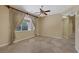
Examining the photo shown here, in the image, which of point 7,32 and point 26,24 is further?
point 7,32

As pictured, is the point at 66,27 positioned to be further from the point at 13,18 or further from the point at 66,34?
the point at 13,18

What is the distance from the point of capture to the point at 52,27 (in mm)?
2820

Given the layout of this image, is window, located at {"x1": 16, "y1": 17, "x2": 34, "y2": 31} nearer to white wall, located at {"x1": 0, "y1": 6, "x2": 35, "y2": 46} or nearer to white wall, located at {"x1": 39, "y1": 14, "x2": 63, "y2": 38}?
white wall, located at {"x1": 0, "y1": 6, "x2": 35, "y2": 46}

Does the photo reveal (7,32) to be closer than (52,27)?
No

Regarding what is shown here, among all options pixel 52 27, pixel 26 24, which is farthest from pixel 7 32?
pixel 52 27

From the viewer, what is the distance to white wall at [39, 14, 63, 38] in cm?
278

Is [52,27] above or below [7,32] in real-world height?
above

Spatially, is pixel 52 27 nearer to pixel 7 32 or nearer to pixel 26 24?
pixel 26 24

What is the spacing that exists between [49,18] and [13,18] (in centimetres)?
125

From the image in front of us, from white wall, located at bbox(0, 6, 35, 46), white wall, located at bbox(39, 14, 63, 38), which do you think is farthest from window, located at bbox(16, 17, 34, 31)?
white wall, located at bbox(39, 14, 63, 38)

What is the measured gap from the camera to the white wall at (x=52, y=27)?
9.12 ft

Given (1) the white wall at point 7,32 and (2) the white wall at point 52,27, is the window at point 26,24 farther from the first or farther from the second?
(2) the white wall at point 52,27

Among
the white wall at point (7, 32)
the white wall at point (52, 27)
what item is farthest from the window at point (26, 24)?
the white wall at point (52, 27)
